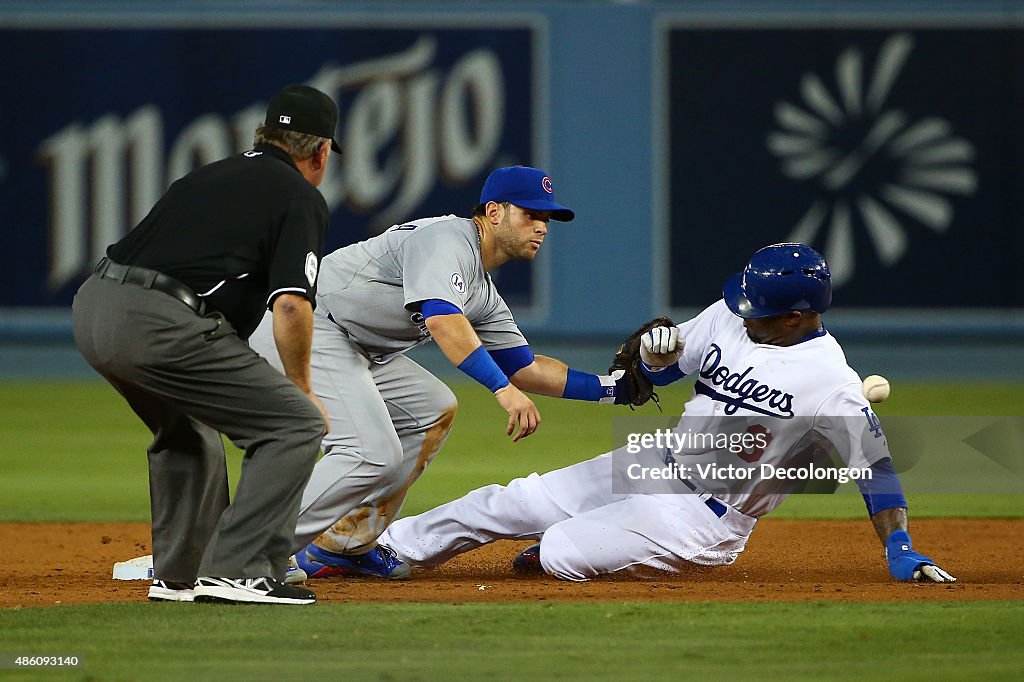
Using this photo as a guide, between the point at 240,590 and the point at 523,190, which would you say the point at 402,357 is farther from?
the point at 240,590

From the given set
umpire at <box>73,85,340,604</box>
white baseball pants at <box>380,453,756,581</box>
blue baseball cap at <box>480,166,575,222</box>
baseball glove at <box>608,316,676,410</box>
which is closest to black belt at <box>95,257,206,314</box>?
umpire at <box>73,85,340,604</box>

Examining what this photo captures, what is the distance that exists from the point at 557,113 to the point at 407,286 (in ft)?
38.8

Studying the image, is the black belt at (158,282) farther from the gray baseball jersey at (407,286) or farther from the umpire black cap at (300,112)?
the gray baseball jersey at (407,286)

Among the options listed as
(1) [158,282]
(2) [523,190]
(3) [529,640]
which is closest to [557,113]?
(2) [523,190]

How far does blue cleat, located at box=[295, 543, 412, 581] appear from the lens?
5.80 meters

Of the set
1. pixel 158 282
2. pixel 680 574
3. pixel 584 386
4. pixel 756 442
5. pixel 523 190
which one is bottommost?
pixel 680 574

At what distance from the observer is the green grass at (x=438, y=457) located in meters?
8.30

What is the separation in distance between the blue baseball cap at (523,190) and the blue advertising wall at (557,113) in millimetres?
10615

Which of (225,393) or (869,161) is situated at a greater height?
(869,161)

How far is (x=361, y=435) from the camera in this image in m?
5.54

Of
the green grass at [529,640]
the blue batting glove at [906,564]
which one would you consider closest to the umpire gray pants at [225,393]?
the green grass at [529,640]

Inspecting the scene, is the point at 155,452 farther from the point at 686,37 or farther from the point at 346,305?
the point at 686,37

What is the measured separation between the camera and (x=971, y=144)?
54.5ft

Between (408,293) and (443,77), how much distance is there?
1140 cm
